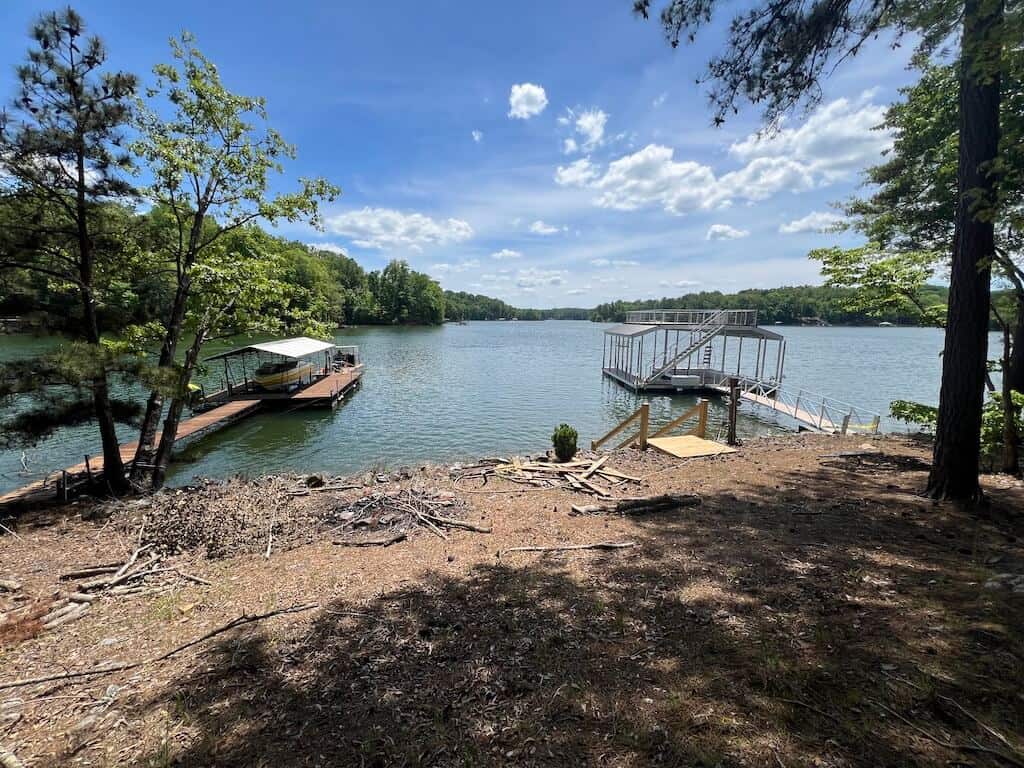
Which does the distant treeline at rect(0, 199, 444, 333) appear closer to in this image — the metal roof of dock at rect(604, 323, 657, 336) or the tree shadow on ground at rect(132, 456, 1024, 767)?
the tree shadow on ground at rect(132, 456, 1024, 767)

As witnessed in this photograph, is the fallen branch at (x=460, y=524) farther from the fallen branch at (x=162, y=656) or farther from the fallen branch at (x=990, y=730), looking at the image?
the fallen branch at (x=990, y=730)

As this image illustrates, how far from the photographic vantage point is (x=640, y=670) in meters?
2.86

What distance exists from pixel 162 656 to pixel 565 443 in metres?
8.34

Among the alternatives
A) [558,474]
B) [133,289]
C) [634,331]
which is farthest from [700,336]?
[133,289]

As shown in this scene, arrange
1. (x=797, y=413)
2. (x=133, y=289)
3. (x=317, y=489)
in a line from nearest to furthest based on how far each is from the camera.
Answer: (x=133, y=289), (x=317, y=489), (x=797, y=413)

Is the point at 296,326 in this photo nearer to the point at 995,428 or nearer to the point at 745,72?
the point at 745,72

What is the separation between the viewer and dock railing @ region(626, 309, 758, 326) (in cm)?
2455

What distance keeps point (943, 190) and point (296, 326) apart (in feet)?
46.3

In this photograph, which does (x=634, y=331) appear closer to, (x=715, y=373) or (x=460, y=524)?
(x=715, y=373)

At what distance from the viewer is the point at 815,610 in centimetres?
340

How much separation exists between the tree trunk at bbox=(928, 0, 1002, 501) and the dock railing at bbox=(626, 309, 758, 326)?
19.5m

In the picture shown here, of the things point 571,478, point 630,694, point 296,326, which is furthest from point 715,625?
point 296,326

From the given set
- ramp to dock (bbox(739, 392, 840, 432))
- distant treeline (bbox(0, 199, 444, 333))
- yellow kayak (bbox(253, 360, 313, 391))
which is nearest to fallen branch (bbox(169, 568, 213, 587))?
distant treeline (bbox(0, 199, 444, 333))

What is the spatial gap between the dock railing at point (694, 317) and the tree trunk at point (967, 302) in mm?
19495
